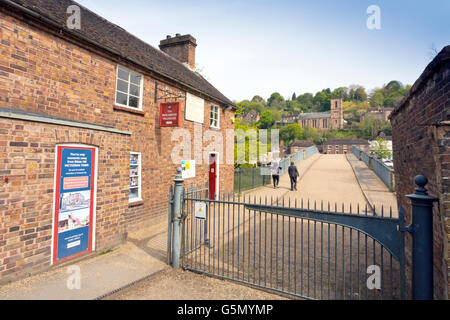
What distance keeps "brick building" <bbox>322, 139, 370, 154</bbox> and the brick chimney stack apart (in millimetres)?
75927

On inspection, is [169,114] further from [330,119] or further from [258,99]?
[258,99]

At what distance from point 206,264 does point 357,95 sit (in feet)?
563

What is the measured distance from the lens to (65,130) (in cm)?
504

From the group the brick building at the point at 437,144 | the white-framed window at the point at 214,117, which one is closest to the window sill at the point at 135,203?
the white-framed window at the point at 214,117

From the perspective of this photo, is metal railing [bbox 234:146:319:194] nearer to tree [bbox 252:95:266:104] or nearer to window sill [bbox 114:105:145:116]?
Answer: window sill [bbox 114:105:145:116]

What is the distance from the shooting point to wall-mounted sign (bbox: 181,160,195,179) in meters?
9.94

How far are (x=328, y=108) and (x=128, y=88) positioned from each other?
15192cm

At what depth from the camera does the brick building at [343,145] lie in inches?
3049

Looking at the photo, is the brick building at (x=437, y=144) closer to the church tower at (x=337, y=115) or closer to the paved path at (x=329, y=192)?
the paved path at (x=329, y=192)

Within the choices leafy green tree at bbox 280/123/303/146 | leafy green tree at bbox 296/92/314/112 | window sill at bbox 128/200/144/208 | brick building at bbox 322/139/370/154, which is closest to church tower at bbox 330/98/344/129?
leafy green tree at bbox 280/123/303/146

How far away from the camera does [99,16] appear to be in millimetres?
9461

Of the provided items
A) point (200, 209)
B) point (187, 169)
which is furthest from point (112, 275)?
point (187, 169)

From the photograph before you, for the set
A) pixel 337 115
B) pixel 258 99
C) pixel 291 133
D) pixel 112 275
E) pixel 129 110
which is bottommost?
pixel 112 275
